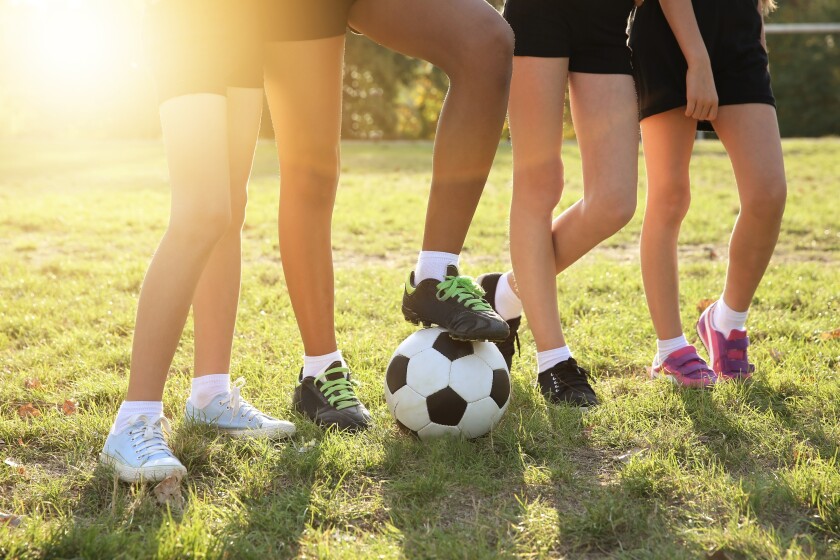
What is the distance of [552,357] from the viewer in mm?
3441

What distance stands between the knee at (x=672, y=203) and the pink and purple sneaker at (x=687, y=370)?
571 millimetres

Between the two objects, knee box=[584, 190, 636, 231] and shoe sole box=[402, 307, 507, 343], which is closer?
shoe sole box=[402, 307, 507, 343]

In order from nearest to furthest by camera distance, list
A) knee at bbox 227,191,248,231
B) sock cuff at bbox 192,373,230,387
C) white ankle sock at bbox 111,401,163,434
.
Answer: white ankle sock at bbox 111,401,163,434
knee at bbox 227,191,248,231
sock cuff at bbox 192,373,230,387

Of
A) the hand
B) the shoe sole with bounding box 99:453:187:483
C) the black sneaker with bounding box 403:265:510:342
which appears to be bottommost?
the shoe sole with bounding box 99:453:187:483

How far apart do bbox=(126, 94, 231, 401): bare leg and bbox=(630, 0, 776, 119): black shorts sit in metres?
1.87

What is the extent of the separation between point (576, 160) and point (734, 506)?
12582 mm

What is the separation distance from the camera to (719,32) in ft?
11.5

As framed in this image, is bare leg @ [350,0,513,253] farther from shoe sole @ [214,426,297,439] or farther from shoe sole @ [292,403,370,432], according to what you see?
shoe sole @ [214,426,297,439]

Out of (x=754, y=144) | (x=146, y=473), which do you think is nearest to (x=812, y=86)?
(x=754, y=144)

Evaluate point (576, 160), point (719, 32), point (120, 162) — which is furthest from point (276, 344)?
point (120, 162)

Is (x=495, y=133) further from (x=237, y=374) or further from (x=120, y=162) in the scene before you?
Result: (x=120, y=162)

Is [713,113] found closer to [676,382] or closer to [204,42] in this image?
[676,382]

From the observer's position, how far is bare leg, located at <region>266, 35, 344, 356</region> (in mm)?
2885

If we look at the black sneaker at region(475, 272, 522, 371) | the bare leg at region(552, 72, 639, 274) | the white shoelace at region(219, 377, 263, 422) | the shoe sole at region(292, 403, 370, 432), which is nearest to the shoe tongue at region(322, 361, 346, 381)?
the shoe sole at region(292, 403, 370, 432)
